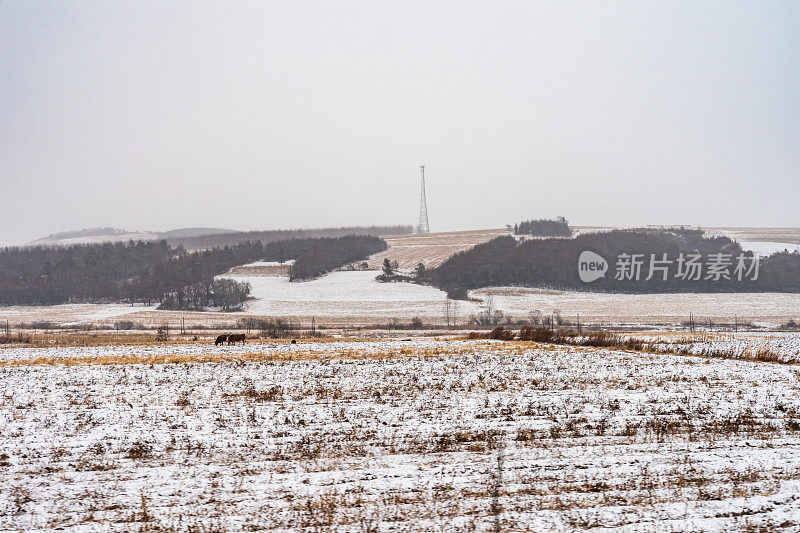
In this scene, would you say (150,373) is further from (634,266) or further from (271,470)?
(634,266)

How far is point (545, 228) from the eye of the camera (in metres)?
148

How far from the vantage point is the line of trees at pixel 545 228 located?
146m

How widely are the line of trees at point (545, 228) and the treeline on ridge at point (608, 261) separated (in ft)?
53.5

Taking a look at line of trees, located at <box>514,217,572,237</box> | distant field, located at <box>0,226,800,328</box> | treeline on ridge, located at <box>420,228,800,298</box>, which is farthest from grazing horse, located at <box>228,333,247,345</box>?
line of trees, located at <box>514,217,572,237</box>

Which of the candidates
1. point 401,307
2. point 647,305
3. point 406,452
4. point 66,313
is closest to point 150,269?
point 66,313

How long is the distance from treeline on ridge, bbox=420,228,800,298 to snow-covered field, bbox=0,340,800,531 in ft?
275

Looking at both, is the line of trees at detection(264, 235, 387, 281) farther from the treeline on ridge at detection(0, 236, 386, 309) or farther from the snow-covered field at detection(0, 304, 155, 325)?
the snow-covered field at detection(0, 304, 155, 325)

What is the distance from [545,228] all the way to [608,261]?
111 feet

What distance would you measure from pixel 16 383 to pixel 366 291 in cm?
8549

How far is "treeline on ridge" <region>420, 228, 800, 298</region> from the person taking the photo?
10306 centimetres

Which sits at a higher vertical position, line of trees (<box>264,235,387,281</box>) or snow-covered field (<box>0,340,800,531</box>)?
line of trees (<box>264,235,387,281</box>)

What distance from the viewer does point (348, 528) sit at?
296 inches

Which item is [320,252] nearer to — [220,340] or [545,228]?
[545,228]

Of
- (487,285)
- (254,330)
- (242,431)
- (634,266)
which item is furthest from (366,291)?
(242,431)
